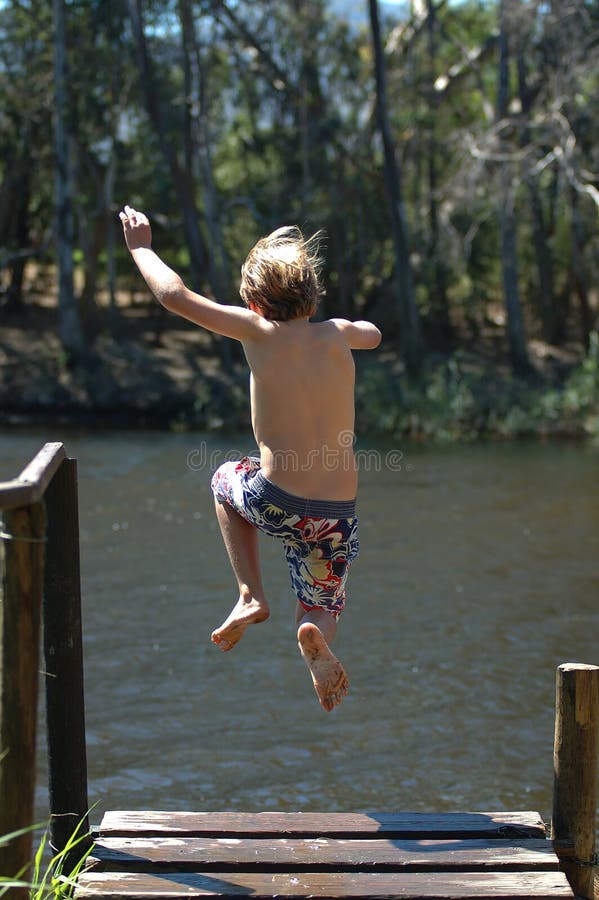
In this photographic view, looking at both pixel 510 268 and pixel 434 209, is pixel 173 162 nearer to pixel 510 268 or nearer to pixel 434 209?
pixel 434 209

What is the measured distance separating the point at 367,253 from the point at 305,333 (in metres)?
21.8

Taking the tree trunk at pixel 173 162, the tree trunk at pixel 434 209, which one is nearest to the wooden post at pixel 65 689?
the tree trunk at pixel 173 162

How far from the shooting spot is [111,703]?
7922 mm

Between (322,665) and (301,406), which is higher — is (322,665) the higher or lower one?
the lower one

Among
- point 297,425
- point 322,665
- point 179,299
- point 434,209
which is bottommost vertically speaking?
point 322,665

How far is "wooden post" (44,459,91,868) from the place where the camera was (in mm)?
4180

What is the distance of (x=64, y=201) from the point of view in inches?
913

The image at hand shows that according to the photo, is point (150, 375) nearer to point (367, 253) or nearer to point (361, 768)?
point (367, 253)

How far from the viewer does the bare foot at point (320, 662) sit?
12.5 feet

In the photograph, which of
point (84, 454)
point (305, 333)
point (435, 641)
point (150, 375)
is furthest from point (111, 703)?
point (150, 375)

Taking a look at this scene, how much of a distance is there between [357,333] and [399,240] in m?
18.6

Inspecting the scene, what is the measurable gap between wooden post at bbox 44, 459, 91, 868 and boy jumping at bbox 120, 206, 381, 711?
589 mm

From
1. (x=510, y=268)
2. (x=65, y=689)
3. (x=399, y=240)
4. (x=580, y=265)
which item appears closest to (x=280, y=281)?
(x=65, y=689)

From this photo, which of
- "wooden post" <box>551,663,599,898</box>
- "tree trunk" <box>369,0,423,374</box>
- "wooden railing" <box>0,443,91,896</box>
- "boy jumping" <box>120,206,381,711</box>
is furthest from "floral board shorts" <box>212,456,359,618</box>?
"tree trunk" <box>369,0,423,374</box>
